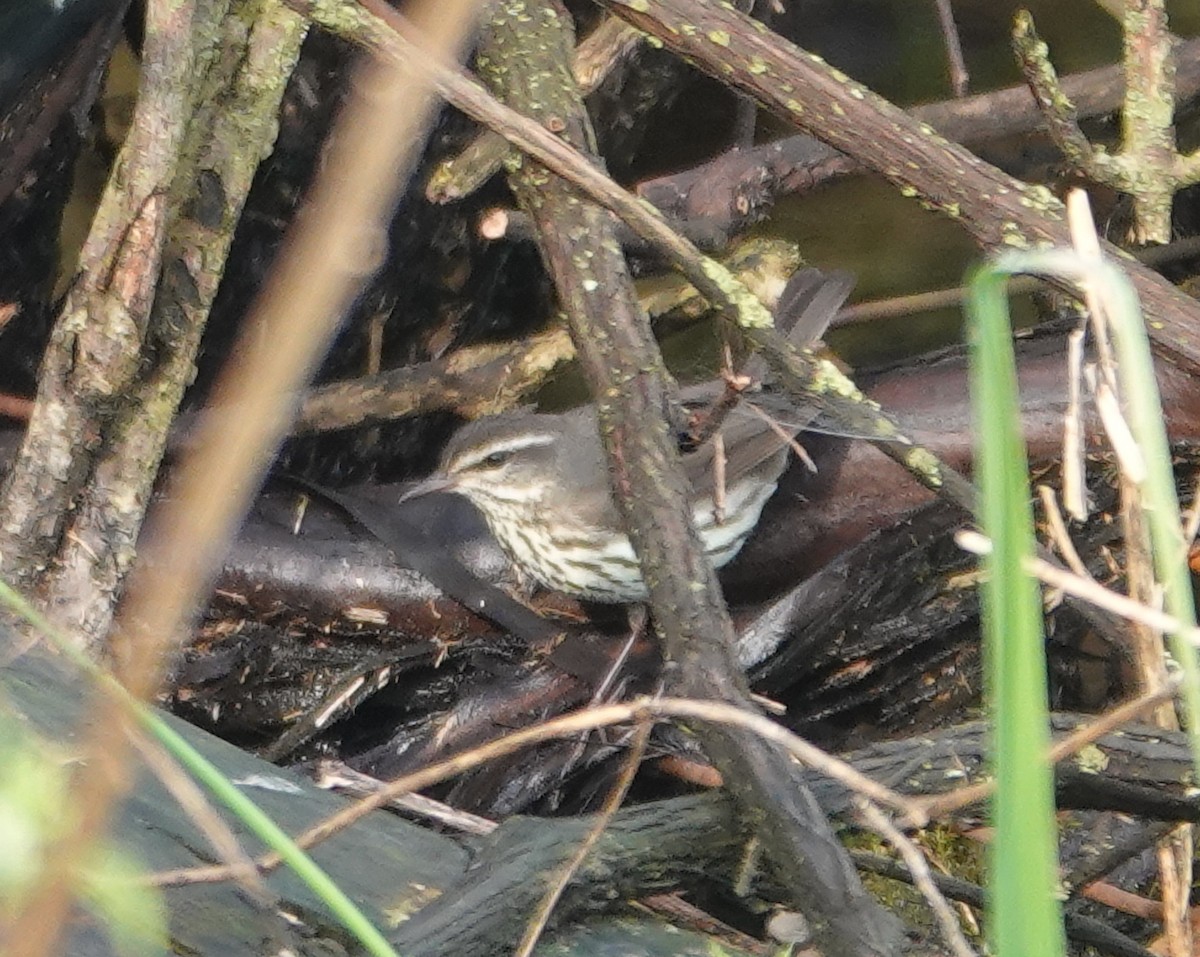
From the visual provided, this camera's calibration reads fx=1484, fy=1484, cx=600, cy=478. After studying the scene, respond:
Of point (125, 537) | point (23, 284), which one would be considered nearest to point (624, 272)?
point (125, 537)

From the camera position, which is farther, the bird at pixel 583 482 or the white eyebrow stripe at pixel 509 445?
the white eyebrow stripe at pixel 509 445

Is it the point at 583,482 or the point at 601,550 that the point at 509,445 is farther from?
the point at 601,550

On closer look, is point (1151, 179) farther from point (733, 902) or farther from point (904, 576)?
point (733, 902)

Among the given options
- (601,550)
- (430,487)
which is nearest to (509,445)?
(430,487)

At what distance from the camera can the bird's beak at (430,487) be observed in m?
3.03

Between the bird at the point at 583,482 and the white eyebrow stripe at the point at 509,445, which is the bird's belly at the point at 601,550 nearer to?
the bird at the point at 583,482

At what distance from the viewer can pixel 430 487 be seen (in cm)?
302

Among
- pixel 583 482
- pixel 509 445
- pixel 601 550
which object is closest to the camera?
pixel 601 550

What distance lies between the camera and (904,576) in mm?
2721

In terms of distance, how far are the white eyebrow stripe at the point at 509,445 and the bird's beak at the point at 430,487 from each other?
4 centimetres

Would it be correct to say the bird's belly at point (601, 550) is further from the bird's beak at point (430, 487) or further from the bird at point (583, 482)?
the bird's beak at point (430, 487)

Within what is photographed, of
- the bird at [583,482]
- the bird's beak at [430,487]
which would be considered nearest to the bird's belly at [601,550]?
the bird at [583,482]

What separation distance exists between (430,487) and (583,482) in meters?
0.35

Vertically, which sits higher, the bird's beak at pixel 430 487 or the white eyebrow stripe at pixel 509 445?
the white eyebrow stripe at pixel 509 445
